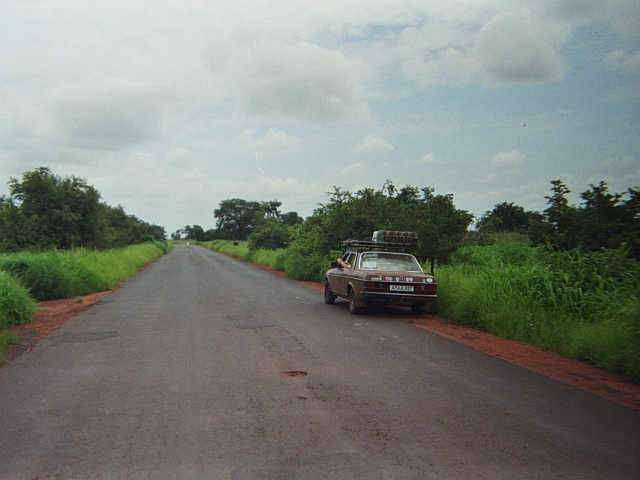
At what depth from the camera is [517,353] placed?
854 centimetres

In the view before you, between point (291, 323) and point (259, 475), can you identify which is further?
point (291, 323)

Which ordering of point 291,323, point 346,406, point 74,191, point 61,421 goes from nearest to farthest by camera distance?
point 61,421 < point 346,406 < point 291,323 < point 74,191

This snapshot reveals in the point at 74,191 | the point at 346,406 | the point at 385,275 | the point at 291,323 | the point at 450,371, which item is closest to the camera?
the point at 346,406

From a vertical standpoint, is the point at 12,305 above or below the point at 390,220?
below

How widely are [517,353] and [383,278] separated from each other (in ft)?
13.1

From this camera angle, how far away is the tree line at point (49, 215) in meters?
28.7

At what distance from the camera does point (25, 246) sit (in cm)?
2878

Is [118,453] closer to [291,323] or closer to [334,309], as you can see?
[291,323]

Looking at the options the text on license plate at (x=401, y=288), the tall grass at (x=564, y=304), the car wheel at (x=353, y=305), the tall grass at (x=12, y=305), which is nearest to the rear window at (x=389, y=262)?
the car wheel at (x=353, y=305)

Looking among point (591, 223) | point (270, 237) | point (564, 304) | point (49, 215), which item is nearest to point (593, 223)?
point (591, 223)

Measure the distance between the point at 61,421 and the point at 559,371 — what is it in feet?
20.4

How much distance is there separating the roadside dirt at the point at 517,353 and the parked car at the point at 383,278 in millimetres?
664

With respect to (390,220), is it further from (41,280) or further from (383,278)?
(41,280)

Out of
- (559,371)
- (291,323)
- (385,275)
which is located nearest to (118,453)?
(559,371)
